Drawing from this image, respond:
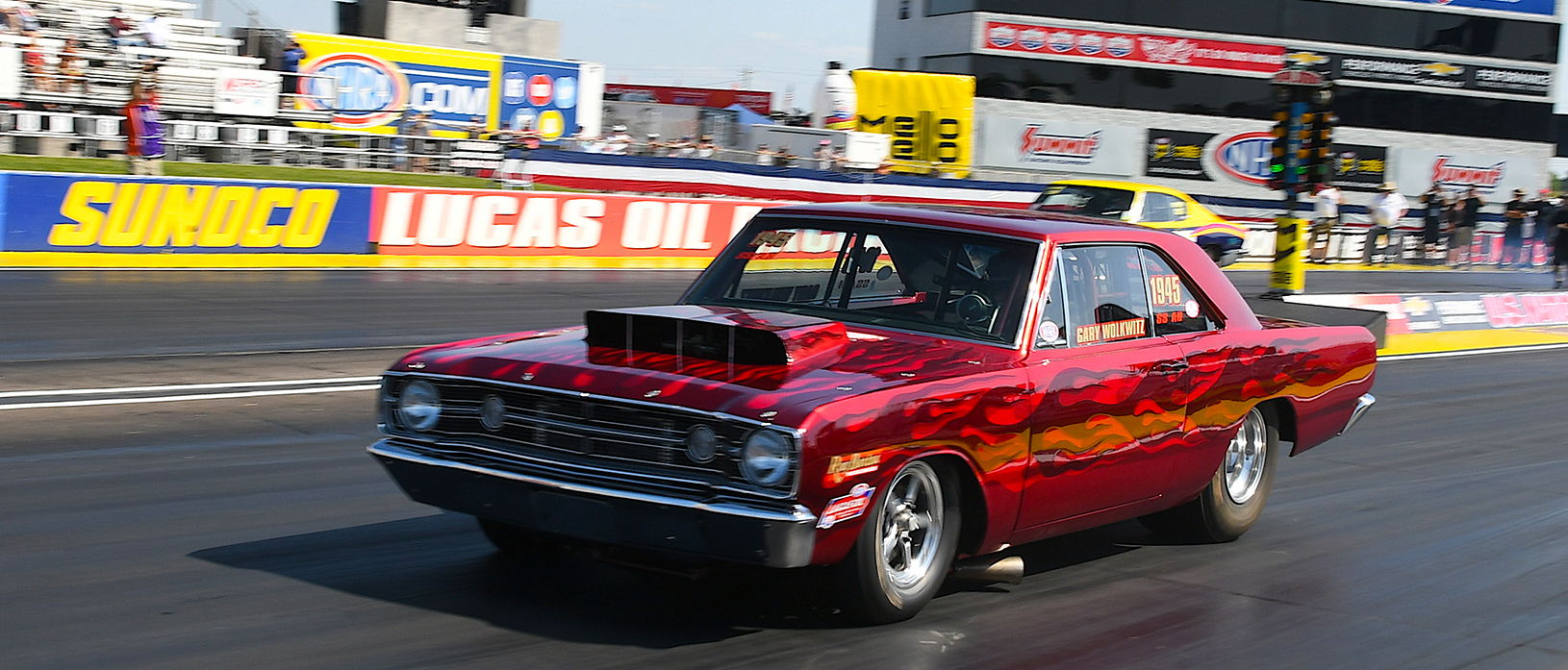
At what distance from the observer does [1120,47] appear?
52625mm

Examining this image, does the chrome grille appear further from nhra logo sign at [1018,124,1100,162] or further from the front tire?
nhra logo sign at [1018,124,1100,162]

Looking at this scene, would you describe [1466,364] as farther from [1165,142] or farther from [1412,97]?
[1412,97]

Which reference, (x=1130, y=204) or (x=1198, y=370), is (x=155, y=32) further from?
(x=1198, y=370)

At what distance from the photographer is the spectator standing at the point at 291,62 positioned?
29578 millimetres

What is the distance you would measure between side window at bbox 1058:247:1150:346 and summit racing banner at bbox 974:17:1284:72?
45.8 m

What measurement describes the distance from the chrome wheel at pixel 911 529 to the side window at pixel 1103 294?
1024mm

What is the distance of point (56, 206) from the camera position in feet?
55.7

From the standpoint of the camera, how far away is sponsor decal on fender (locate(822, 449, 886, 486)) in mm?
4680

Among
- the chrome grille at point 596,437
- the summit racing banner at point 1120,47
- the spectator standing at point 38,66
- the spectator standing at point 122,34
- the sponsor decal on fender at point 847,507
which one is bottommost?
the sponsor decal on fender at point 847,507

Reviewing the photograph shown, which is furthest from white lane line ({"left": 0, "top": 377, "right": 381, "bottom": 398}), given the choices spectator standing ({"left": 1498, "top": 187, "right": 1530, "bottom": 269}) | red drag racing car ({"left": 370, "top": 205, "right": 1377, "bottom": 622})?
spectator standing ({"left": 1498, "top": 187, "right": 1530, "bottom": 269})

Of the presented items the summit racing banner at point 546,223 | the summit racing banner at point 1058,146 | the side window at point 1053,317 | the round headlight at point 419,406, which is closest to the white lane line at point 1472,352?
the summit racing banner at point 546,223

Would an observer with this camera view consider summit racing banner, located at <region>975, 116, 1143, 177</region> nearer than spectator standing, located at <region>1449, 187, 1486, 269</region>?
No

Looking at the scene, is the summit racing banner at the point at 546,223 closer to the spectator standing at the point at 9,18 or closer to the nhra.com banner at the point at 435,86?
the nhra.com banner at the point at 435,86

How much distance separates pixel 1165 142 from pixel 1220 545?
47954 mm
